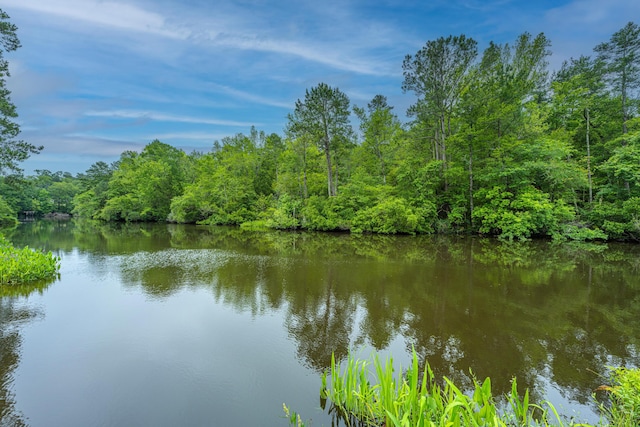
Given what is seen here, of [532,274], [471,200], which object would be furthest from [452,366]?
[471,200]

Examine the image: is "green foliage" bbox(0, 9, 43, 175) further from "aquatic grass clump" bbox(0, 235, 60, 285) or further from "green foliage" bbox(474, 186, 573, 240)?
"green foliage" bbox(474, 186, 573, 240)

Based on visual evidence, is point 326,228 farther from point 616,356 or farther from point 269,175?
point 616,356

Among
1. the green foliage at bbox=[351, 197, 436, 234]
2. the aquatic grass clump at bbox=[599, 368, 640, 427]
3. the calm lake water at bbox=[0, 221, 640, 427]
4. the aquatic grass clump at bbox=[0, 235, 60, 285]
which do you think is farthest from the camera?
the green foliage at bbox=[351, 197, 436, 234]

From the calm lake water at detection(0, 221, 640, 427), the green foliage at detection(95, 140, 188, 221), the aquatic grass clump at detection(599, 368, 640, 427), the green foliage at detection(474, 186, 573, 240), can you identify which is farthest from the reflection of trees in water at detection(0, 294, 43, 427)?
the green foliage at detection(95, 140, 188, 221)

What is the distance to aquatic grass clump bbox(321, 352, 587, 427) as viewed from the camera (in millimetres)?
2689

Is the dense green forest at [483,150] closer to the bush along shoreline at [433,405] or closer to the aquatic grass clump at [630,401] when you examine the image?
the bush along shoreline at [433,405]

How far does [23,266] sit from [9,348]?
19.5 feet

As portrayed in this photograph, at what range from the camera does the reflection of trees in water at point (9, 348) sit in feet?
13.0

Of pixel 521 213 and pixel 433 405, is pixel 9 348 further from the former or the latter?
pixel 521 213

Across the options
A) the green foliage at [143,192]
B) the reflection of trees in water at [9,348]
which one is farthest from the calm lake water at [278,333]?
the green foliage at [143,192]

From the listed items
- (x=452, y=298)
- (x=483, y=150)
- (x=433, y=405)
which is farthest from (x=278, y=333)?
(x=483, y=150)

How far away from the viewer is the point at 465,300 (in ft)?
27.6

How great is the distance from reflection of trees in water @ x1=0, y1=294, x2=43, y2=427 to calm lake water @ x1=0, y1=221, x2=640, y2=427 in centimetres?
3

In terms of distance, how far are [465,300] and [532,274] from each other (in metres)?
4.50
